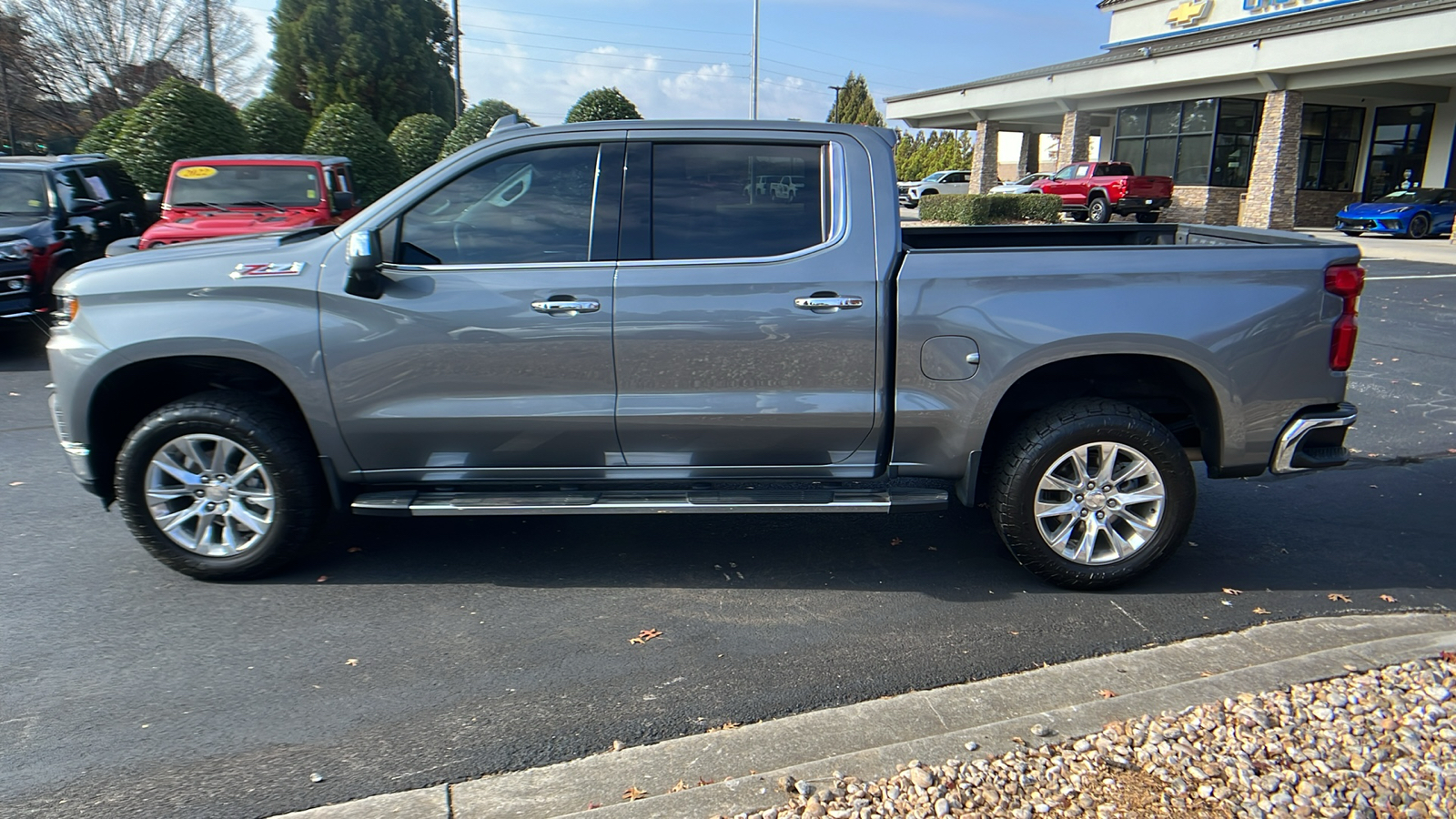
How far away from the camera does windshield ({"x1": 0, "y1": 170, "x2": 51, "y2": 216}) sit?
1003cm

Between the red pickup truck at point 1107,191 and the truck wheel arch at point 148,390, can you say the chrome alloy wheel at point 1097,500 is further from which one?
the red pickup truck at point 1107,191

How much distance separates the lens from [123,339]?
4.18m

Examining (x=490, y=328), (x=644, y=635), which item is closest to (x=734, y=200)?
(x=490, y=328)

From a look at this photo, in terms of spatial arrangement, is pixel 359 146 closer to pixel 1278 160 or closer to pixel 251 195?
pixel 251 195

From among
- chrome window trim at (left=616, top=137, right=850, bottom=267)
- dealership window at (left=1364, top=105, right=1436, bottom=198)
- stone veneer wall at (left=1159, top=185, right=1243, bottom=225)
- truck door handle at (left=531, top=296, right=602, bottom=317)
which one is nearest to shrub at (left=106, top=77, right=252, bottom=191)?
truck door handle at (left=531, top=296, right=602, bottom=317)

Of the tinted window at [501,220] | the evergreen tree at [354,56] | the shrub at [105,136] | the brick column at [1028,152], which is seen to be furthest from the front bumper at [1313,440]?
the brick column at [1028,152]

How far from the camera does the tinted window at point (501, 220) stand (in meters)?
4.28

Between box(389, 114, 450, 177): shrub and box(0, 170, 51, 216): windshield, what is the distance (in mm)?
11110

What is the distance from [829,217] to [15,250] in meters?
8.71

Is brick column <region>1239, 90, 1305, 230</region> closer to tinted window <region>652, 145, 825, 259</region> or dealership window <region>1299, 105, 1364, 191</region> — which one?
dealership window <region>1299, 105, 1364, 191</region>

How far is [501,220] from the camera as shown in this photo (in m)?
4.30

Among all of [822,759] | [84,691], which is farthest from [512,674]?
[84,691]

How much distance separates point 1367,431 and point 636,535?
215 inches

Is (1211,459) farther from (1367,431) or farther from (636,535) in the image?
(1367,431)
